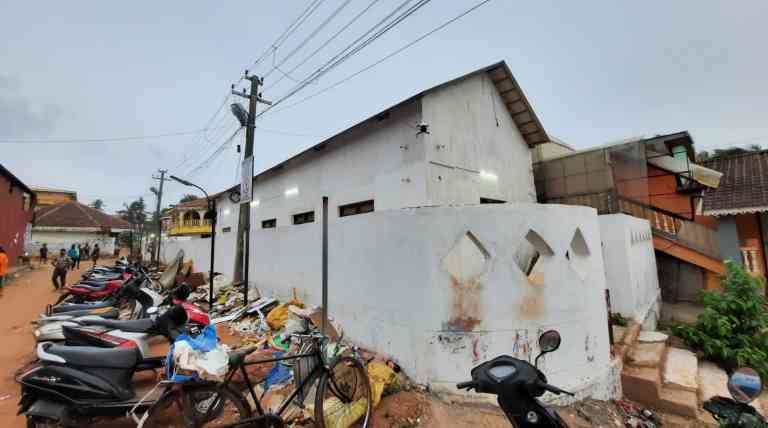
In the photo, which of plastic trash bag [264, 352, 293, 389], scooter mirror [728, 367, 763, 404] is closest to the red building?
plastic trash bag [264, 352, 293, 389]

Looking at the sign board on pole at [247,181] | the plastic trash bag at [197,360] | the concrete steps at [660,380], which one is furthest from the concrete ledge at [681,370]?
the sign board on pole at [247,181]

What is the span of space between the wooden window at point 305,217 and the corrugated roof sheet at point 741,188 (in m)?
12.7

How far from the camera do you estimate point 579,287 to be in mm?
3977

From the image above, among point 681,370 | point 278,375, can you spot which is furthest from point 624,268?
point 278,375

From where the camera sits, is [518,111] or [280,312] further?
[518,111]

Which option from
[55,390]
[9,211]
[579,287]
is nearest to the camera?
[55,390]

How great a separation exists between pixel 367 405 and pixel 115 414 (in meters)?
2.37

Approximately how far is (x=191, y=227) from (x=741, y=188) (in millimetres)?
Result: 33973

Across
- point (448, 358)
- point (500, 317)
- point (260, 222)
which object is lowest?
point (448, 358)

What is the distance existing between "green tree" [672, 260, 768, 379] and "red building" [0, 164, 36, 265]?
24.6 m

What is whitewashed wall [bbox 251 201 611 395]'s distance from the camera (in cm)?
352

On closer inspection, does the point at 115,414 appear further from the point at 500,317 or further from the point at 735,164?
the point at 735,164

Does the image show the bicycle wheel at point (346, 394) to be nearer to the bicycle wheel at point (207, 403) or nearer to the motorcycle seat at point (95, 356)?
the bicycle wheel at point (207, 403)

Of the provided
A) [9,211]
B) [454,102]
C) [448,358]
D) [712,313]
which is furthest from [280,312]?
[9,211]
